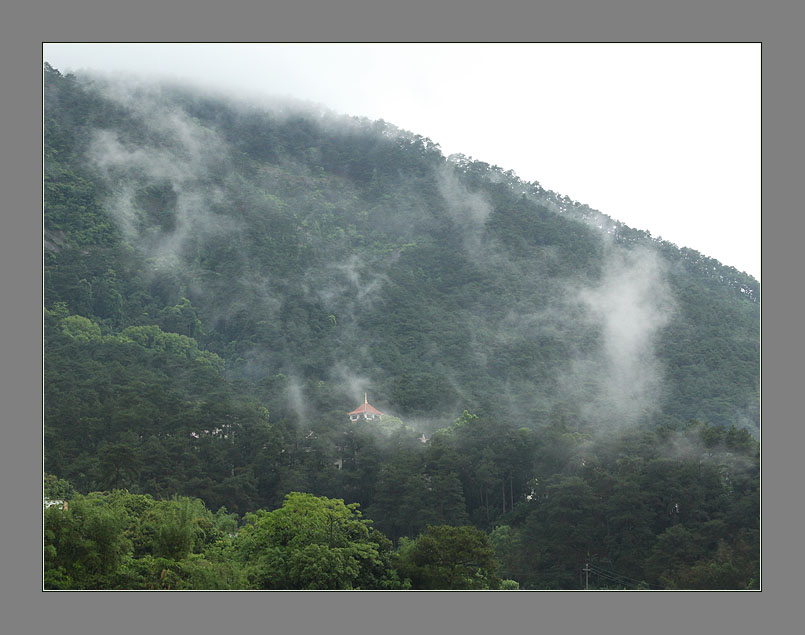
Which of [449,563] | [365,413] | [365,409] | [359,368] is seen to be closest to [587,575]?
[449,563]

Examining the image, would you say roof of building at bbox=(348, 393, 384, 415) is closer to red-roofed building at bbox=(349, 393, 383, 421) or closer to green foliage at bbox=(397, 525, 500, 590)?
red-roofed building at bbox=(349, 393, 383, 421)

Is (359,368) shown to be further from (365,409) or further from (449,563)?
(449,563)

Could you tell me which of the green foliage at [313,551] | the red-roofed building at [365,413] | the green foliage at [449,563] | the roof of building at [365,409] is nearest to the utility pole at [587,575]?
the green foliage at [449,563]

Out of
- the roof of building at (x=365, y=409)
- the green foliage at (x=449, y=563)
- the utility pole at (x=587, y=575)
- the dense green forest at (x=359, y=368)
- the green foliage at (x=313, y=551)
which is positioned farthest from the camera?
the roof of building at (x=365, y=409)

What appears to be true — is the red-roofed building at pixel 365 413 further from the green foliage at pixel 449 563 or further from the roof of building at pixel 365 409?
the green foliage at pixel 449 563

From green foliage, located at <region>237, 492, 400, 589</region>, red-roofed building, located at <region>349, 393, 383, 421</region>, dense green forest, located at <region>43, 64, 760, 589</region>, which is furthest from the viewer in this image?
red-roofed building, located at <region>349, 393, 383, 421</region>

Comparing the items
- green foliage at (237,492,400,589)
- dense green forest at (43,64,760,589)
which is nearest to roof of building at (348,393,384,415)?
dense green forest at (43,64,760,589)
